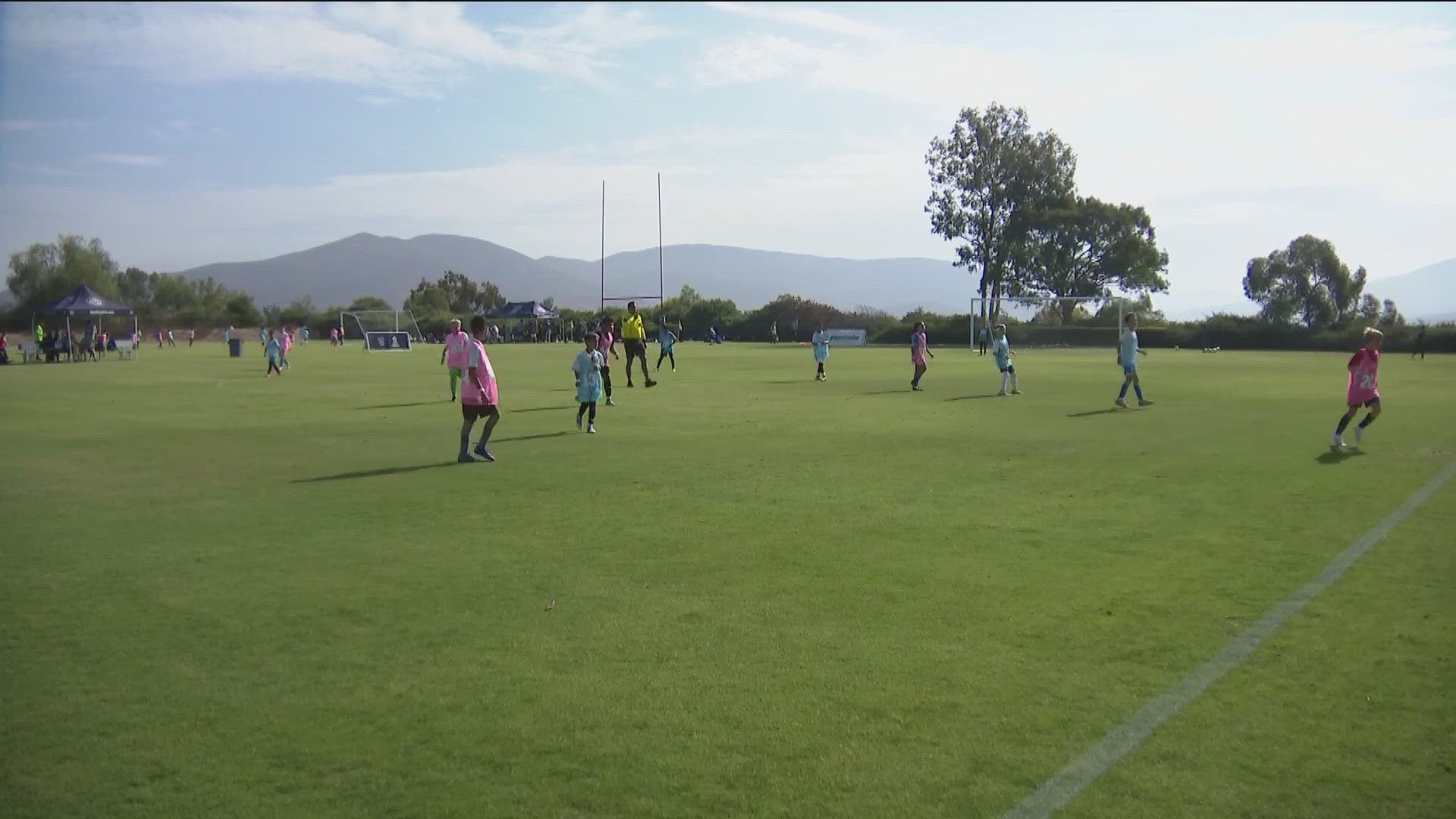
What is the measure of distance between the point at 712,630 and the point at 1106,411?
1656 centimetres

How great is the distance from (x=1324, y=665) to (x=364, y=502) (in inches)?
345

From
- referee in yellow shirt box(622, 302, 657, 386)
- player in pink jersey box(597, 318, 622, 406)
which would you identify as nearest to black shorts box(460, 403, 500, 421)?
player in pink jersey box(597, 318, 622, 406)

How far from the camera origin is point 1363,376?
1512 centimetres

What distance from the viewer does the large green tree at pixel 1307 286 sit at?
2896 inches

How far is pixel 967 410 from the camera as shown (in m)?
21.7

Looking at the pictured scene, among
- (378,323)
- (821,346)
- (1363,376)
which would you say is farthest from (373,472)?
(378,323)

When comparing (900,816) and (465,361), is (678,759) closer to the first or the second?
(900,816)

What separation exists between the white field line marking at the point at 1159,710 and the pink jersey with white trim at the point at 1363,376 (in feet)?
25.5

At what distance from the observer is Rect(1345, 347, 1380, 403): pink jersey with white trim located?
15102 millimetres

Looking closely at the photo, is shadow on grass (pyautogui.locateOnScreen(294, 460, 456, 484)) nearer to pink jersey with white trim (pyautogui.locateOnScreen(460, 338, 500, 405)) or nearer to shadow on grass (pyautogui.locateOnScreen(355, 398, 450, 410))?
pink jersey with white trim (pyautogui.locateOnScreen(460, 338, 500, 405))

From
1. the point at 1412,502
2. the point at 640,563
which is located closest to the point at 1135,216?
the point at 1412,502

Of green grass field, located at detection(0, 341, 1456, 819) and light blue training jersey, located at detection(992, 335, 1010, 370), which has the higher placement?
light blue training jersey, located at detection(992, 335, 1010, 370)

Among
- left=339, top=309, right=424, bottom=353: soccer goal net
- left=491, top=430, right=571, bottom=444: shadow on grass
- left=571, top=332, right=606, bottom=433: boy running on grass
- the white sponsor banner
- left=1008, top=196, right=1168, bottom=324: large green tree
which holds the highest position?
left=1008, top=196, right=1168, bottom=324: large green tree

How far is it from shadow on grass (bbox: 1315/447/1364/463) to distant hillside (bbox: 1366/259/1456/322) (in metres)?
34.3
